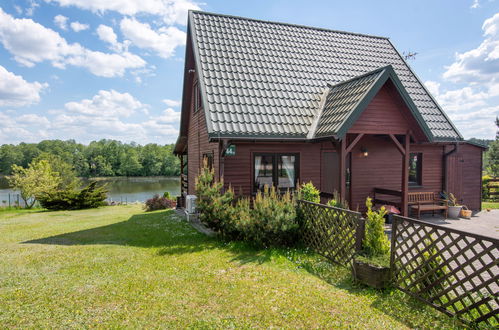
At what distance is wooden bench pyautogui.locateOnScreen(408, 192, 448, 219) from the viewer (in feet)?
34.2

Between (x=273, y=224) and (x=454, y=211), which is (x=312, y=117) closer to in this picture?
(x=273, y=224)

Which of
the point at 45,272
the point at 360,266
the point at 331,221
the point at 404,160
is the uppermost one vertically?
the point at 404,160

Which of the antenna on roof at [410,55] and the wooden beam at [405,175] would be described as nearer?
the wooden beam at [405,175]

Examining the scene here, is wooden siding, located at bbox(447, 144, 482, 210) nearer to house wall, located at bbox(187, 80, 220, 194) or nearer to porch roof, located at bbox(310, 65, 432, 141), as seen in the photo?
porch roof, located at bbox(310, 65, 432, 141)

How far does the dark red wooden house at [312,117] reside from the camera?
853 cm

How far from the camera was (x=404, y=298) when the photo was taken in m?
4.49

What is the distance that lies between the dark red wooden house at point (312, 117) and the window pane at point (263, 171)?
0.03 m

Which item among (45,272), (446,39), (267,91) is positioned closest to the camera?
(45,272)

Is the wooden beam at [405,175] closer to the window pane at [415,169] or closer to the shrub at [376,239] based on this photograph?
the window pane at [415,169]

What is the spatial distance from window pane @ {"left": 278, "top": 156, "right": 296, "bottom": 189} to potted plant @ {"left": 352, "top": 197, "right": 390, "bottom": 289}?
4352 millimetres

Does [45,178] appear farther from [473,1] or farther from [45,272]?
[473,1]

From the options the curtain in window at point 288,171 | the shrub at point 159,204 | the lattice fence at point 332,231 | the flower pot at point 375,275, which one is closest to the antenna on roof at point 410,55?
the curtain in window at point 288,171

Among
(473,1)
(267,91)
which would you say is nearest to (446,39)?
(473,1)

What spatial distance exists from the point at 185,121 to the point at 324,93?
653 centimetres
